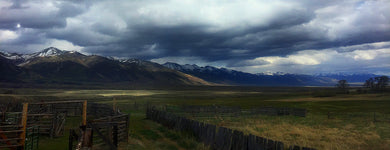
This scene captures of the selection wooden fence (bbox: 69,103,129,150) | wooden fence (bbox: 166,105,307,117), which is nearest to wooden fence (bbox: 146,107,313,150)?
wooden fence (bbox: 69,103,129,150)

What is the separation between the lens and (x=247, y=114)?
39.6 meters

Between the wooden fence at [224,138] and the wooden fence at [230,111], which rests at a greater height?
the wooden fence at [224,138]

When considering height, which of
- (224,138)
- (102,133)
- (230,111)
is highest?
(224,138)

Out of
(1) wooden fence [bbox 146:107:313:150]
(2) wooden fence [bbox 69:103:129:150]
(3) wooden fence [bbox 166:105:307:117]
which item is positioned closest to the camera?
(1) wooden fence [bbox 146:107:313:150]

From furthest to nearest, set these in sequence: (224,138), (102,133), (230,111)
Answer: (230,111), (102,133), (224,138)

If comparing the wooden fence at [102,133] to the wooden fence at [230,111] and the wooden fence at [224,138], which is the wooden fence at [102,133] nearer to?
the wooden fence at [224,138]

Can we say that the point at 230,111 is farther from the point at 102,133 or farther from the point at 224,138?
the point at 224,138

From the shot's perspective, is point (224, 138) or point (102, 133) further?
point (102, 133)

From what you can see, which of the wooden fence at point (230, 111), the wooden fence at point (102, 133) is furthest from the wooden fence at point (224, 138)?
the wooden fence at point (230, 111)

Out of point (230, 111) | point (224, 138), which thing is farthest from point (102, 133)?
point (230, 111)

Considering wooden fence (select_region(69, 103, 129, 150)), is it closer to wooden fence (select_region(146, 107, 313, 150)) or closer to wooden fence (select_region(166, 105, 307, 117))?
wooden fence (select_region(146, 107, 313, 150))

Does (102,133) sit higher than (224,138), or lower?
lower

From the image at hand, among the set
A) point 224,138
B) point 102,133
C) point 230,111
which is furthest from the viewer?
point 230,111

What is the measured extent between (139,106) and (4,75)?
20742cm
